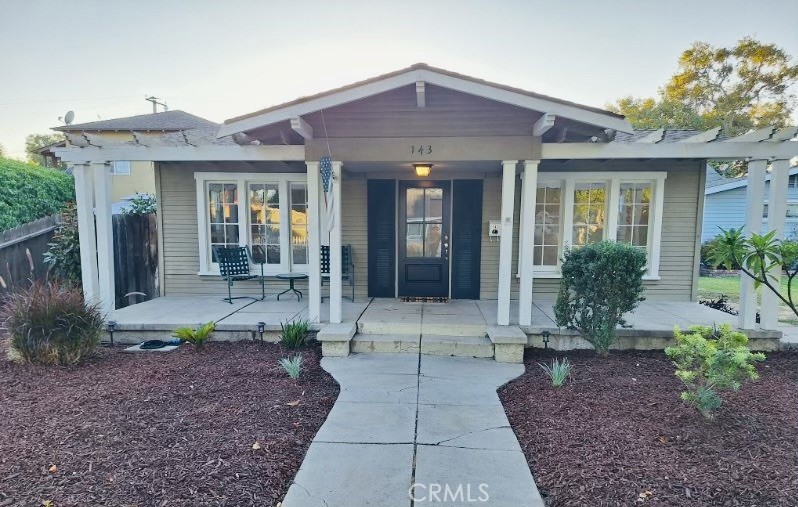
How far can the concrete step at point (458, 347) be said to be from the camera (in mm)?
4496

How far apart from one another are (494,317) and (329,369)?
2.25 metres

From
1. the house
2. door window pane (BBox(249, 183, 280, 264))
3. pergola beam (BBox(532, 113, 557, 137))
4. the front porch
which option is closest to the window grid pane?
the house

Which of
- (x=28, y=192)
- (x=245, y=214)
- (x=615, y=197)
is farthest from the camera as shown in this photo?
(x=28, y=192)

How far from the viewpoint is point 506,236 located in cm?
465

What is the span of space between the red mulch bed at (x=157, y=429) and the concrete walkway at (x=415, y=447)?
185 millimetres

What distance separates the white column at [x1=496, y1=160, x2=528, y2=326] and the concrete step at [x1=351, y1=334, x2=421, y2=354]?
106 cm

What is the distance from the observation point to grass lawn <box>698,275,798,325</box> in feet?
21.2

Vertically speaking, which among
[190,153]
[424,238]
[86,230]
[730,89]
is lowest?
[424,238]

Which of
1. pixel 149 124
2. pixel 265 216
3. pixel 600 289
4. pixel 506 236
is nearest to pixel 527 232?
pixel 506 236

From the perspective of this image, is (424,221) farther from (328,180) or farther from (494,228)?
(328,180)

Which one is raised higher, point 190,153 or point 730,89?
point 730,89

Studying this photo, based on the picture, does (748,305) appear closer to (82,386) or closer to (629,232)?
(629,232)

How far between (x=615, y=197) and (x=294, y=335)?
16.7 feet

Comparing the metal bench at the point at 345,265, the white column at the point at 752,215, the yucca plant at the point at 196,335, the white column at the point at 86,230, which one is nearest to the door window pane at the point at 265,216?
the metal bench at the point at 345,265
